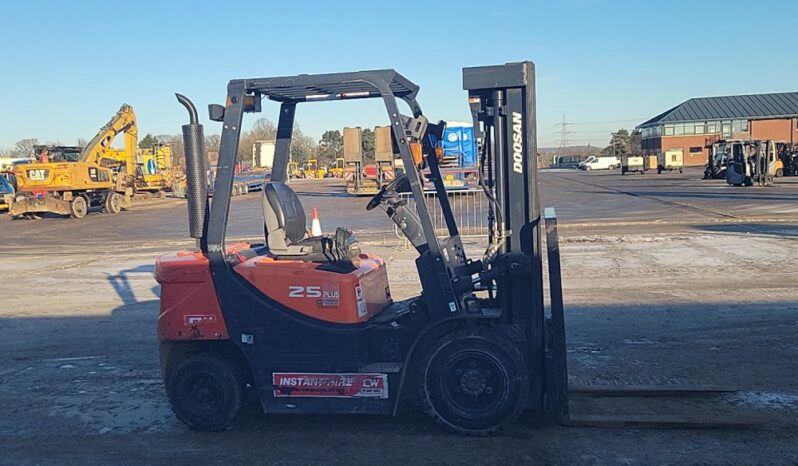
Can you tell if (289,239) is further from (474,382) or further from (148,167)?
(148,167)

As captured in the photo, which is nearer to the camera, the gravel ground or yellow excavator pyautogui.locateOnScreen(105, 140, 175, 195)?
the gravel ground

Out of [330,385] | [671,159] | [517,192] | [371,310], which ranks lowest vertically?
[330,385]

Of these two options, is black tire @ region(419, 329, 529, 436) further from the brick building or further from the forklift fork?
the brick building

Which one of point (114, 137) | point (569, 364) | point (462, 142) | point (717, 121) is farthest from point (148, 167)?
point (717, 121)

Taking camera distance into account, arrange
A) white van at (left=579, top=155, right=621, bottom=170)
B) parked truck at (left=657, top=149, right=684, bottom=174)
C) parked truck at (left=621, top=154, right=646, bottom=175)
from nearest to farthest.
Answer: parked truck at (left=657, top=149, right=684, bottom=174) < parked truck at (left=621, top=154, right=646, bottom=175) < white van at (left=579, top=155, right=621, bottom=170)

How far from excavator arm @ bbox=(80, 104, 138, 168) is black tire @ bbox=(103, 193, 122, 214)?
175 cm

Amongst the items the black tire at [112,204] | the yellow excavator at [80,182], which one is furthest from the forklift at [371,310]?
the black tire at [112,204]

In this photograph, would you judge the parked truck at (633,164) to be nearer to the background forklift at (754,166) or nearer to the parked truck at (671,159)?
the parked truck at (671,159)

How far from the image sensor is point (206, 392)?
5742 millimetres

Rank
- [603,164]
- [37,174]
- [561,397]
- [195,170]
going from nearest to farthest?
[561,397]
[195,170]
[37,174]
[603,164]

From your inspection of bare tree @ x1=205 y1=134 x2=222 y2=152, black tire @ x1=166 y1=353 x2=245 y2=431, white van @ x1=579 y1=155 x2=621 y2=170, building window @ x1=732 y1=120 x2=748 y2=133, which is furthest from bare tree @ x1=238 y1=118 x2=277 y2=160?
building window @ x1=732 y1=120 x2=748 y2=133

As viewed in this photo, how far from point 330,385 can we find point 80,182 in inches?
1245

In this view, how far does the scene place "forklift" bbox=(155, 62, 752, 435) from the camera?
17.5 feet

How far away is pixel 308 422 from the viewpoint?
233 inches
